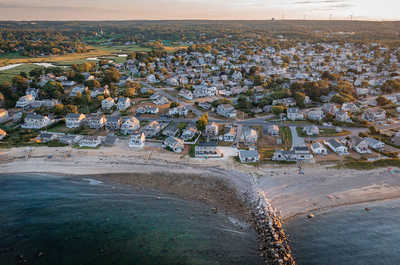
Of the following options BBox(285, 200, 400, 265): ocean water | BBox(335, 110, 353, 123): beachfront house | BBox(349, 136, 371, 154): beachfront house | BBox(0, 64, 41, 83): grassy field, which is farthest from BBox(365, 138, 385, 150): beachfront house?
BBox(0, 64, 41, 83): grassy field

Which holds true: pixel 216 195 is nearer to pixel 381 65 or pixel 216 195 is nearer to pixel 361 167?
pixel 361 167

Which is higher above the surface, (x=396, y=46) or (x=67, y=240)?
(x=396, y=46)

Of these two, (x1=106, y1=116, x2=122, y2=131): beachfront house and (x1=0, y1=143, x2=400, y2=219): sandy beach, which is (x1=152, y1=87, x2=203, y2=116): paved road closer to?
(x1=106, y1=116, x2=122, y2=131): beachfront house

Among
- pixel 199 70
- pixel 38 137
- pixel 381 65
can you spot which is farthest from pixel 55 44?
pixel 381 65

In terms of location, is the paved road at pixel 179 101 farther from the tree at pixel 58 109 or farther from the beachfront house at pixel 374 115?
the beachfront house at pixel 374 115

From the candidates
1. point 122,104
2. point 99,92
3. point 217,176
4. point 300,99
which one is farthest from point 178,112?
point 300,99

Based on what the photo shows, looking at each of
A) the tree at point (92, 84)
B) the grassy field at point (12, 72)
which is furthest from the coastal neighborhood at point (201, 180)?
the grassy field at point (12, 72)
